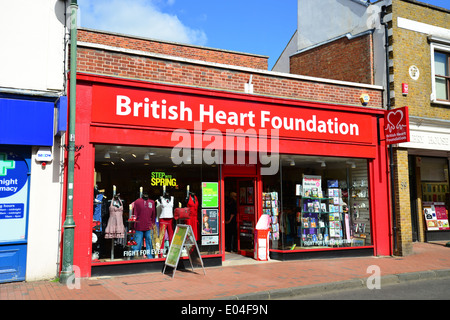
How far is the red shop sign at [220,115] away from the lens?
370 inches

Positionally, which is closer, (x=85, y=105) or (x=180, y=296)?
(x=180, y=296)

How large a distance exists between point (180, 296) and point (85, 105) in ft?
15.5

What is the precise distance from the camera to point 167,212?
10086 mm

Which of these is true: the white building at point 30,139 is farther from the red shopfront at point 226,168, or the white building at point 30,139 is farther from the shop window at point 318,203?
the shop window at point 318,203

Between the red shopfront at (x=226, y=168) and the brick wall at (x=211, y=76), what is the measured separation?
30cm

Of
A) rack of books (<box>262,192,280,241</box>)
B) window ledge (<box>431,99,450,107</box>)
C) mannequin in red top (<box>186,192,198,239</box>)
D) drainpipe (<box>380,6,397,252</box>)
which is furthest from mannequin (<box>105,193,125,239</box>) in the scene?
window ledge (<box>431,99,450,107</box>)

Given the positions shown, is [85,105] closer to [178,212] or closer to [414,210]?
[178,212]

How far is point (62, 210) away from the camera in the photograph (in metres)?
8.77

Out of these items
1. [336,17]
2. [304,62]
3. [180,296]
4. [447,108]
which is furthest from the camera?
[304,62]

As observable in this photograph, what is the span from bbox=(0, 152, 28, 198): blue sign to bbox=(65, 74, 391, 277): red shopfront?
3.59 ft

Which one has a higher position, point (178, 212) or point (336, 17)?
point (336, 17)

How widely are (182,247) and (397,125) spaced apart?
300 inches

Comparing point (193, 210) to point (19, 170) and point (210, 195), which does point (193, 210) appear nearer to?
point (210, 195)
